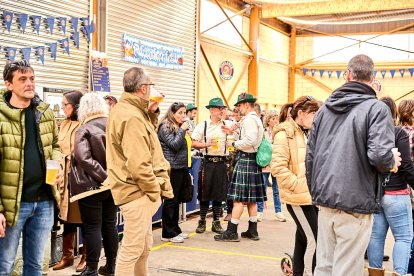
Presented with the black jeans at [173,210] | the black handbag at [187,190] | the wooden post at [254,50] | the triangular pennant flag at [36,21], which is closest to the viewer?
the black jeans at [173,210]

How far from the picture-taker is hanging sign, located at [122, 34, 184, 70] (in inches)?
360

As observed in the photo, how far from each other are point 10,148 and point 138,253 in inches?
43.2

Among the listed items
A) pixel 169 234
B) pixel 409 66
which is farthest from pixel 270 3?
pixel 169 234

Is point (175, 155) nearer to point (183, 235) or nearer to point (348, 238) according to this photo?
point (183, 235)

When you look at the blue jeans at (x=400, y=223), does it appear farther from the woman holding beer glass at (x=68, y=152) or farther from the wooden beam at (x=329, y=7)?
the wooden beam at (x=329, y=7)

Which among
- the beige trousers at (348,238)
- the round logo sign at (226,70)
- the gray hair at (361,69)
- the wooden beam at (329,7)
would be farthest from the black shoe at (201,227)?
the wooden beam at (329,7)

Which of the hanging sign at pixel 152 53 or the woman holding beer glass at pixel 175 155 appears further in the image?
the hanging sign at pixel 152 53

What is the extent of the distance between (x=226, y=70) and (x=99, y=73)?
6384 millimetres

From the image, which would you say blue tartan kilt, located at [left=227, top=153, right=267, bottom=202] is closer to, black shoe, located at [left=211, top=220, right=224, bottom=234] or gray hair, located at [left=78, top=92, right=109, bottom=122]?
black shoe, located at [left=211, top=220, right=224, bottom=234]

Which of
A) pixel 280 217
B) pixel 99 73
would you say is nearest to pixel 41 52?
pixel 99 73

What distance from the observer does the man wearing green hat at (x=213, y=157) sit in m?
6.61

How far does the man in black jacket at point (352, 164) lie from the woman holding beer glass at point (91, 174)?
2033mm

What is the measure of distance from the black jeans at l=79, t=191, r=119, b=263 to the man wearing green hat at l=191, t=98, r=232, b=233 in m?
2.15

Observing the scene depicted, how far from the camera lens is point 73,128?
495cm
